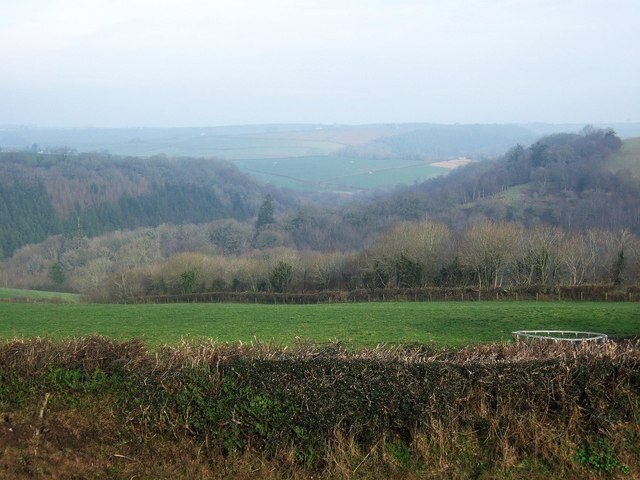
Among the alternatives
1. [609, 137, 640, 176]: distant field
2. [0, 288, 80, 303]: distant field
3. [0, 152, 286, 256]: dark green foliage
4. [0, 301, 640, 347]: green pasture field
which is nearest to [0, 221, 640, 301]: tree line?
[0, 288, 80, 303]: distant field

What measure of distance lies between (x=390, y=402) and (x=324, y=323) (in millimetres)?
17297

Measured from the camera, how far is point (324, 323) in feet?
99.2

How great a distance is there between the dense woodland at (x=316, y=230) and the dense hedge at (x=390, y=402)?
117 feet

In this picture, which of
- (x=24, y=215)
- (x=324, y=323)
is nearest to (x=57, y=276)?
(x=324, y=323)

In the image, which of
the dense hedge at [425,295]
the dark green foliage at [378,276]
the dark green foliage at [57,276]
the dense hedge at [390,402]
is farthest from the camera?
the dark green foliage at [57,276]

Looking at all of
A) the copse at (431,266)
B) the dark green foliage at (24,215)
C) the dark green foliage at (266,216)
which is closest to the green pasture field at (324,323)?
the copse at (431,266)

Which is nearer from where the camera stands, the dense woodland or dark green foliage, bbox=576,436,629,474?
dark green foliage, bbox=576,436,629,474

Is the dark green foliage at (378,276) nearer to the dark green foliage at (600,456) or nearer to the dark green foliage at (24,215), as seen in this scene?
the dark green foliage at (600,456)

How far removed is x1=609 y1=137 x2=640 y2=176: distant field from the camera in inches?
4466

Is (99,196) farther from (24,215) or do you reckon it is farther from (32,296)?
(32,296)

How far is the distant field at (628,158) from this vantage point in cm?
11343

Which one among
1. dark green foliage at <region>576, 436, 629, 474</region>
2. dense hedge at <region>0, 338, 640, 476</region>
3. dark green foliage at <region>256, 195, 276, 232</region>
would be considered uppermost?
dense hedge at <region>0, 338, 640, 476</region>

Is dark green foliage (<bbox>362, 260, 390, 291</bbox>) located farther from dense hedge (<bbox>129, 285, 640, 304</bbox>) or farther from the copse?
dense hedge (<bbox>129, 285, 640, 304</bbox>)

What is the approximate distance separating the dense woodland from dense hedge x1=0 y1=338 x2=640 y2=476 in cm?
3558
